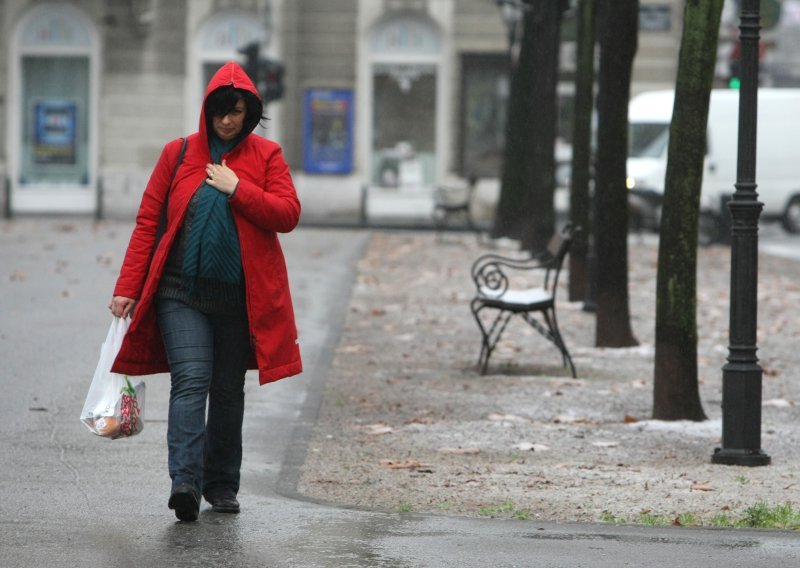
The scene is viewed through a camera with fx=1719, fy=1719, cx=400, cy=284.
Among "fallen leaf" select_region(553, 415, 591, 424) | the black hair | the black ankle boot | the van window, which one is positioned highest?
the van window

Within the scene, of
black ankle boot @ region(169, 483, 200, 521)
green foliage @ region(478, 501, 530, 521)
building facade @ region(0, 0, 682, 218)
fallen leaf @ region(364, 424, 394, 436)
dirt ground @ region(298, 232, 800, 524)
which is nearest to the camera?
black ankle boot @ region(169, 483, 200, 521)

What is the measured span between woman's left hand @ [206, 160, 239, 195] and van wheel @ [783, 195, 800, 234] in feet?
87.6

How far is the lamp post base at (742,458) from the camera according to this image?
336 inches

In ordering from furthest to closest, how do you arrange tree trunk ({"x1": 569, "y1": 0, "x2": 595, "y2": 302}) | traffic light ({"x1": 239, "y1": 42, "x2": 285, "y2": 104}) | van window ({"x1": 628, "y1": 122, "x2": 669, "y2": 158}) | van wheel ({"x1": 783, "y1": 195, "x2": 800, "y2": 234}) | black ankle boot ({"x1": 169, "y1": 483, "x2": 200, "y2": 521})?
1. van wheel ({"x1": 783, "y1": 195, "x2": 800, "y2": 234})
2. van window ({"x1": 628, "y1": 122, "x2": 669, "y2": 158})
3. traffic light ({"x1": 239, "y1": 42, "x2": 285, "y2": 104})
4. tree trunk ({"x1": 569, "y1": 0, "x2": 595, "y2": 302})
5. black ankle boot ({"x1": 169, "y1": 483, "x2": 200, "y2": 521})

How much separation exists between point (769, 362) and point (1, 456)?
701cm

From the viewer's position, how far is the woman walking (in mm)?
6523

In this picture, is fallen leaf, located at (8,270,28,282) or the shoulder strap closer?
the shoulder strap

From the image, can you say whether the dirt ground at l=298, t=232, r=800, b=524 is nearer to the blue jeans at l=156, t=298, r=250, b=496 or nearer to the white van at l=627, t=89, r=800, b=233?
the blue jeans at l=156, t=298, r=250, b=496

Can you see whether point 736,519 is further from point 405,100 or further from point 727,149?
point 405,100

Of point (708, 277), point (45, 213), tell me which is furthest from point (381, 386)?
point (45, 213)

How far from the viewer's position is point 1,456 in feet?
26.5

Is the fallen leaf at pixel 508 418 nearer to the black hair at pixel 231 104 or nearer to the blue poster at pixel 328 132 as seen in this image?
the black hair at pixel 231 104

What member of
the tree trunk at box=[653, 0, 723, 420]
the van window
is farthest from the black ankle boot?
the van window

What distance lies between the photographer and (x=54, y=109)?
35969mm
